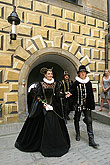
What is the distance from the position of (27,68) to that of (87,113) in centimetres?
270

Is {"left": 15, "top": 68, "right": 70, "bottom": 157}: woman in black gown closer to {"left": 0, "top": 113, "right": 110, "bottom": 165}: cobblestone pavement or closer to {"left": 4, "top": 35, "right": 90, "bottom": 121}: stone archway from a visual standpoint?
{"left": 0, "top": 113, "right": 110, "bottom": 165}: cobblestone pavement

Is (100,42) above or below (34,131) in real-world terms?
above

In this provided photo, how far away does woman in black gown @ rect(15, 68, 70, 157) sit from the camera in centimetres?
243

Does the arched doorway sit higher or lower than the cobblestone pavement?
higher

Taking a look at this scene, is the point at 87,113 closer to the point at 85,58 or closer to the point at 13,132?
the point at 13,132

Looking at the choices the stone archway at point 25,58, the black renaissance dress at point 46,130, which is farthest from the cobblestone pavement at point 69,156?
the stone archway at point 25,58

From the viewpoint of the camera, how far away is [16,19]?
3.95 meters

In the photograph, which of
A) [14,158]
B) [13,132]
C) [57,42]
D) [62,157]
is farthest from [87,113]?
[57,42]

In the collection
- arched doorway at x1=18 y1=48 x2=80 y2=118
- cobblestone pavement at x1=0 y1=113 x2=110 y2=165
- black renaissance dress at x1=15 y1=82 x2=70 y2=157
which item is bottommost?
cobblestone pavement at x1=0 y1=113 x2=110 y2=165

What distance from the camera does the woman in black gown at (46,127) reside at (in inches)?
95.5

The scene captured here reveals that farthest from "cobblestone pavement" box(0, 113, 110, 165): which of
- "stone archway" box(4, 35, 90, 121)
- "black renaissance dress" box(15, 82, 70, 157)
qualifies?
"stone archway" box(4, 35, 90, 121)

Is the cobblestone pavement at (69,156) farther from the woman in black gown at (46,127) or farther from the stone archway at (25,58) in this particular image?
the stone archway at (25,58)

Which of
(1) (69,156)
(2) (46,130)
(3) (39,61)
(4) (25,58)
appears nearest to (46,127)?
(2) (46,130)

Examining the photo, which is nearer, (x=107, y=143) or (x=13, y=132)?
(x=107, y=143)
